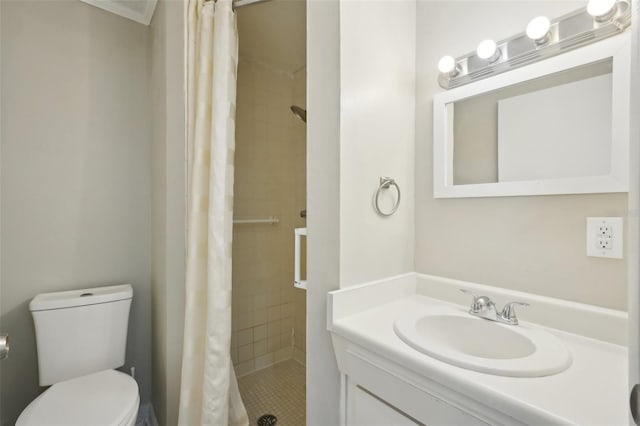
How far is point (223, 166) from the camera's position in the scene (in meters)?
1.29

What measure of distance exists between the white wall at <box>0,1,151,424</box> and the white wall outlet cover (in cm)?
214

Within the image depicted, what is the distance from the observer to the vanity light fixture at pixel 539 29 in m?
0.89

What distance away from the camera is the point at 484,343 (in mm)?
928

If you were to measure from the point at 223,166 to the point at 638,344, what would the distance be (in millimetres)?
1308

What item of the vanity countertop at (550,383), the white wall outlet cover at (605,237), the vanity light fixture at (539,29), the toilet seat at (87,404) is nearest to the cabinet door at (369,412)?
the vanity countertop at (550,383)

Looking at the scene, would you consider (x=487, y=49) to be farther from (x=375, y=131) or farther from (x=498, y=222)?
(x=498, y=222)

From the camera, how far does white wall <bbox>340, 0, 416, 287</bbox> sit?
0.96 meters

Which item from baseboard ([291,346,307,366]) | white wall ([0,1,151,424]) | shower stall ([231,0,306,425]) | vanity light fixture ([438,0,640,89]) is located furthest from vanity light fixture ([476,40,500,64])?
baseboard ([291,346,307,366])

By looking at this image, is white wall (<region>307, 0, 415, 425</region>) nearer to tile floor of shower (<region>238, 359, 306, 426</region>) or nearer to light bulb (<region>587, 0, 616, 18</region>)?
light bulb (<region>587, 0, 616, 18</region>)

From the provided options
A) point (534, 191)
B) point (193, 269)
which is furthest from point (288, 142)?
point (534, 191)

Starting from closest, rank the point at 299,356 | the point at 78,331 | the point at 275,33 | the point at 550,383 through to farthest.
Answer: the point at 550,383 < the point at 78,331 < the point at 275,33 < the point at 299,356

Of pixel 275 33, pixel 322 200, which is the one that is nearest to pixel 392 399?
pixel 322 200

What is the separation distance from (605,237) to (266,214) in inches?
73.9

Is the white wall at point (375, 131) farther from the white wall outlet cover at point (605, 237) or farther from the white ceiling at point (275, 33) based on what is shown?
the white ceiling at point (275, 33)
